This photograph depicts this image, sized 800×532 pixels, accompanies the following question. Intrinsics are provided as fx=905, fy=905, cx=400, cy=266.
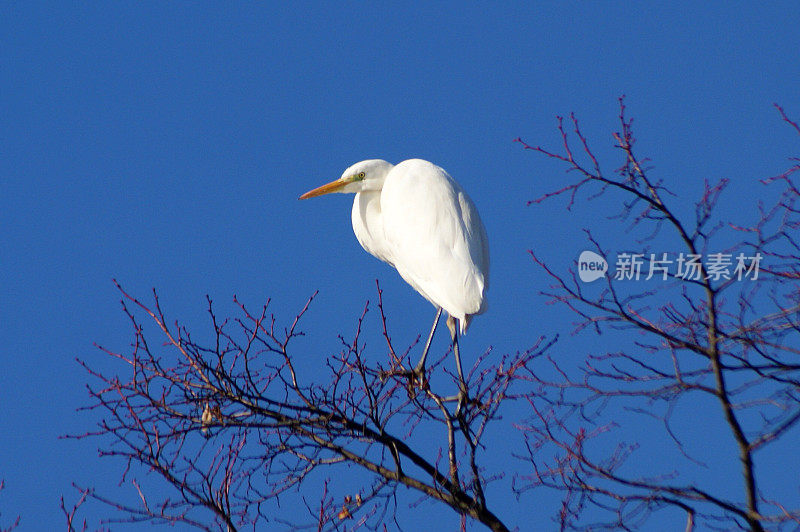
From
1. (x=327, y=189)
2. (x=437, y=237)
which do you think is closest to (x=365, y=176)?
(x=327, y=189)

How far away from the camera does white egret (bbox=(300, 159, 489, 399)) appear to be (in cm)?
560

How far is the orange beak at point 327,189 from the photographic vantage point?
704 centimetres

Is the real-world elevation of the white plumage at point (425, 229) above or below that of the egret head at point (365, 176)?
below

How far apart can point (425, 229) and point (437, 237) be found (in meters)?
0.12

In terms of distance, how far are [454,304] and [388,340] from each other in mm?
1573

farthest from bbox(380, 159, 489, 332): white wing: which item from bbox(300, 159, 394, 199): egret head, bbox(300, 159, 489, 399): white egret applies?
bbox(300, 159, 394, 199): egret head

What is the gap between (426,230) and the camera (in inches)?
239

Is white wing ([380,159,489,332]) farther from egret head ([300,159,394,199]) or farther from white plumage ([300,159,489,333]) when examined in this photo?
egret head ([300,159,394,199])

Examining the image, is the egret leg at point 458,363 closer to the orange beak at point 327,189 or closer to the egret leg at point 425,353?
the egret leg at point 425,353

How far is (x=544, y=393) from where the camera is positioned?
12.3 feet

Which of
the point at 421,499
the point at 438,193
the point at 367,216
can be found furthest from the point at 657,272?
the point at 367,216

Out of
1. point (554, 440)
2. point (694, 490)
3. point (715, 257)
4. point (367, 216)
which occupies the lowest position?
point (694, 490)

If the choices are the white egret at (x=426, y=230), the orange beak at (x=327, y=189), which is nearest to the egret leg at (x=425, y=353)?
the white egret at (x=426, y=230)

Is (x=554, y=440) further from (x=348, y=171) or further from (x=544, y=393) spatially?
(x=348, y=171)
